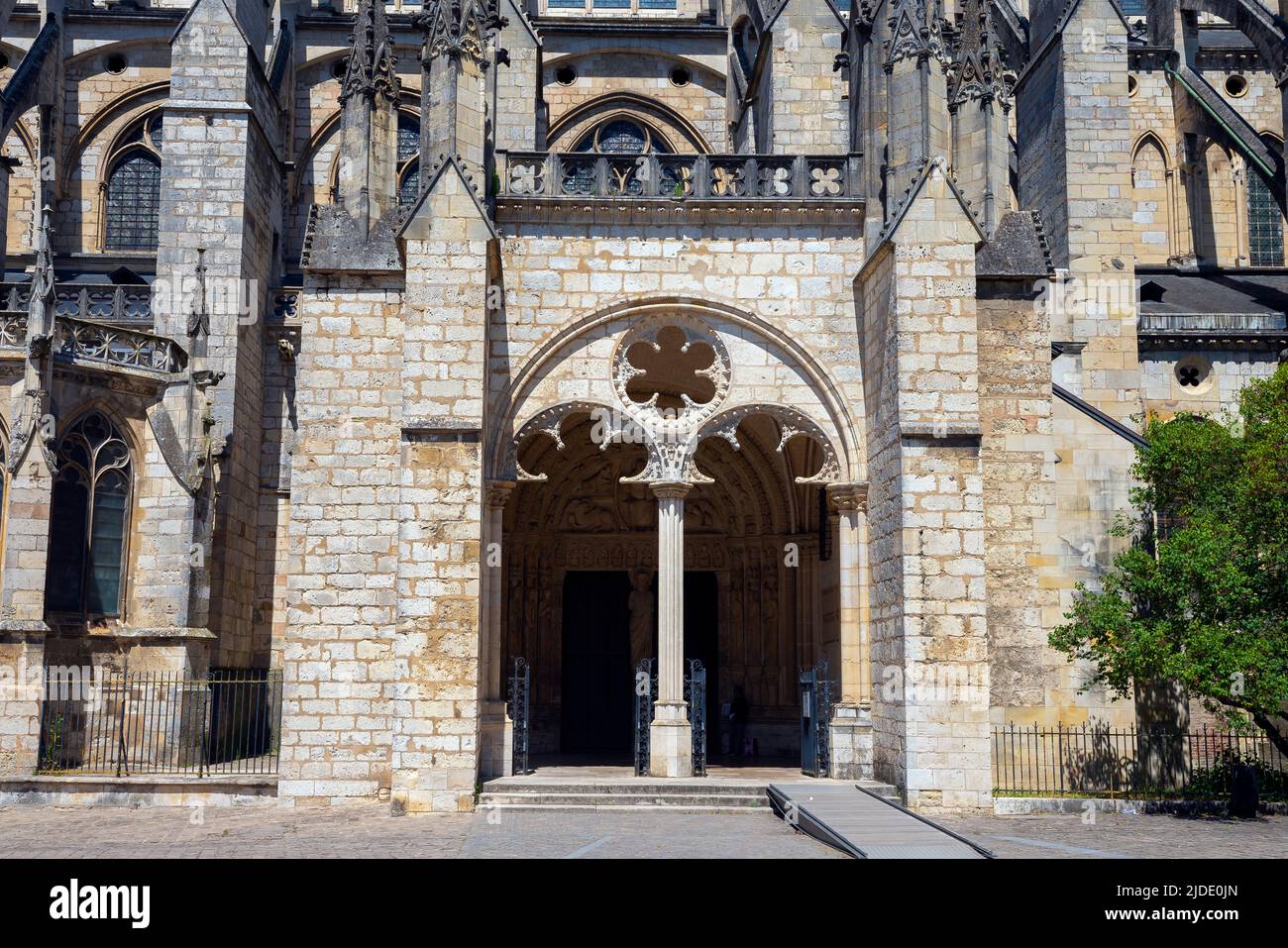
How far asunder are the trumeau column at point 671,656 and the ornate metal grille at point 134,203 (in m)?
15.9

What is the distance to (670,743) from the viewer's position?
637 inches

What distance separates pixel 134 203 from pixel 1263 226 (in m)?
25.8

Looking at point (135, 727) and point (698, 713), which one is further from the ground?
point (698, 713)

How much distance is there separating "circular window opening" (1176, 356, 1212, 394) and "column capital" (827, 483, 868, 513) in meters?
13.6

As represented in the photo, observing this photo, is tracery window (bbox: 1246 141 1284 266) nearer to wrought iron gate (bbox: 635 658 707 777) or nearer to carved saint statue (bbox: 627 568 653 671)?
carved saint statue (bbox: 627 568 653 671)

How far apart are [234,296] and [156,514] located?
15.2ft

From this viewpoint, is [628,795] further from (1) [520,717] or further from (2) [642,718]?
(1) [520,717]

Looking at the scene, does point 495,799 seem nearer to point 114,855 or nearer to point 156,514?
point 114,855

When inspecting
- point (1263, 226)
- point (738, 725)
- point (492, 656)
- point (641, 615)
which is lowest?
point (738, 725)

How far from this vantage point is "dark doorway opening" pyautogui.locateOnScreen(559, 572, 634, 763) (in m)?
22.2

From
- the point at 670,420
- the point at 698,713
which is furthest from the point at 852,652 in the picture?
the point at 670,420

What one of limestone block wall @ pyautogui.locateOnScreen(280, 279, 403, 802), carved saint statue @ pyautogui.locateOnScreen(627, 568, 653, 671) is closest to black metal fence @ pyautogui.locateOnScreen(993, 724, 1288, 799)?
carved saint statue @ pyautogui.locateOnScreen(627, 568, 653, 671)

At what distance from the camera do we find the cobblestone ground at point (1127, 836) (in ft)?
38.3

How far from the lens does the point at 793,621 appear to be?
2092 centimetres
